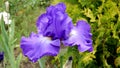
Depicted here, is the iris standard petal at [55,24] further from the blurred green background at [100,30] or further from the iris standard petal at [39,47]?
the blurred green background at [100,30]

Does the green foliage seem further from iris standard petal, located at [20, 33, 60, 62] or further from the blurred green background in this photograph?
iris standard petal, located at [20, 33, 60, 62]

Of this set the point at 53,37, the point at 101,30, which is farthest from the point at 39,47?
the point at 101,30

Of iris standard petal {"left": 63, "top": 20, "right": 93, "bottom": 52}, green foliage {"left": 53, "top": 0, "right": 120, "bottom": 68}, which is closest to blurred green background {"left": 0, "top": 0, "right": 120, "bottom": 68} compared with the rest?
green foliage {"left": 53, "top": 0, "right": 120, "bottom": 68}

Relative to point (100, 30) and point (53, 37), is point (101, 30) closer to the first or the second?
point (100, 30)

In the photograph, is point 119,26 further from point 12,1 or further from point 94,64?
point 12,1

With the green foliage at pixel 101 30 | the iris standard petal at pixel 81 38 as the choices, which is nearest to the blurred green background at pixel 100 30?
the green foliage at pixel 101 30

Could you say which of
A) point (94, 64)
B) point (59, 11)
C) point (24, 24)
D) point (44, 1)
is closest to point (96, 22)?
point (94, 64)
